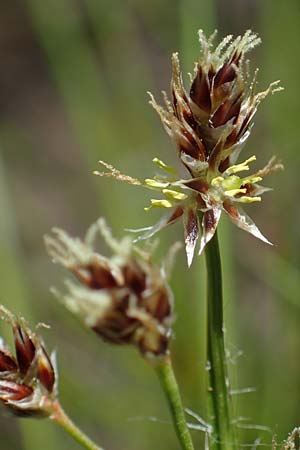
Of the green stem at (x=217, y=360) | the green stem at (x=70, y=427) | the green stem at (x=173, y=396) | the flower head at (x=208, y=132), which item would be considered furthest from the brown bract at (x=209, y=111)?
the green stem at (x=70, y=427)

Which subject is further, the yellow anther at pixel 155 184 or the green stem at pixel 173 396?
the yellow anther at pixel 155 184

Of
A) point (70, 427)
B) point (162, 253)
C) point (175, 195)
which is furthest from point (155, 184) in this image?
point (162, 253)

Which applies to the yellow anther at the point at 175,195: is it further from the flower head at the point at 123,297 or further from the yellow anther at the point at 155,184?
Answer: the flower head at the point at 123,297

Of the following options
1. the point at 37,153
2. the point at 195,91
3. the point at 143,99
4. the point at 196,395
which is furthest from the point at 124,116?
the point at 37,153

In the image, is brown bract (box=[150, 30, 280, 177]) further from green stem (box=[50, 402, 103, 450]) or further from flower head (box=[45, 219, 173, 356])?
green stem (box=[50, 402, 103, 450])

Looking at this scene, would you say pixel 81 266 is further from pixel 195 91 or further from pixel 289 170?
pixel 289 170

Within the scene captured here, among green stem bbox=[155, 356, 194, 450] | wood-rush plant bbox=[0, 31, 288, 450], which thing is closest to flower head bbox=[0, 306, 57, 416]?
wood-rush plant bbox=[0, 31, 288, 450]
